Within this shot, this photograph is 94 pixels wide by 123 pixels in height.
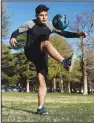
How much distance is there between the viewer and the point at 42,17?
4590 mm

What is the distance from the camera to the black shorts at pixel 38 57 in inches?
180

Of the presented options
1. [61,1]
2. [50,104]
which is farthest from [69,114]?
[61,1]

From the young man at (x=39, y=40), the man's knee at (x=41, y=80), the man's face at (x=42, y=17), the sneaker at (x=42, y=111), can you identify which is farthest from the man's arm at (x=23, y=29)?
the sneaker at (x=42, y=111)

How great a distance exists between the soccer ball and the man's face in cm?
15

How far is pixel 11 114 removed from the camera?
4418 millimetres

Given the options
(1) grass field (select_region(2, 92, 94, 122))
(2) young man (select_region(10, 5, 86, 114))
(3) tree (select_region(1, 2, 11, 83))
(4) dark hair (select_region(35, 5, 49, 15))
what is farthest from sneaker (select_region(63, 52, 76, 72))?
(3) tree (select_region(1, 2, 11, 83))

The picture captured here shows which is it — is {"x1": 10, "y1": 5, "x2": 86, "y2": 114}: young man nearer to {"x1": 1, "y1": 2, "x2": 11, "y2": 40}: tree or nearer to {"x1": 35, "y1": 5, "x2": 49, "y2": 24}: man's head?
{"x1": 35, "y1": 5, "x2": 49, "y2": 24}: man's head

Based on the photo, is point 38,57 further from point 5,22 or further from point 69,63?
point 5,22

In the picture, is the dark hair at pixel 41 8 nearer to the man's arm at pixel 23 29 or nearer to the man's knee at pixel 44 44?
the man's arm at pixel 23 29

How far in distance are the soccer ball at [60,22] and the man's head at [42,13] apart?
0.49 feet

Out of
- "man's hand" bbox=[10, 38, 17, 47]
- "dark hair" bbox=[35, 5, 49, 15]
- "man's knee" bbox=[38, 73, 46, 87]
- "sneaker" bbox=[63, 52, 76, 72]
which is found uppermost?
"dark hair" bbox=[35, 5, 49, 15]

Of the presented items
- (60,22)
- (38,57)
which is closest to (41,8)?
(60,22)

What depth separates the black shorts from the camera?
4570 mm

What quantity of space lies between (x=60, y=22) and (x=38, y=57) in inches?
20.5
